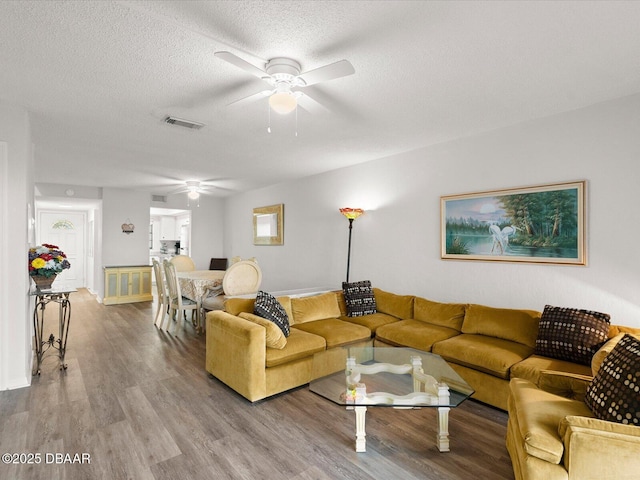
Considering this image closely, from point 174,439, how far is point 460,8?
3121 mm

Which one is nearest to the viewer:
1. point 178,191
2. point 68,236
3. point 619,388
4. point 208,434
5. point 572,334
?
point 619,388

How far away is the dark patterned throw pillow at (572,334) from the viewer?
2486 mm

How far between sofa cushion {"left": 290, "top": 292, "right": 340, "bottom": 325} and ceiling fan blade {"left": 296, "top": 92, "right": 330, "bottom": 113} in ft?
6.94

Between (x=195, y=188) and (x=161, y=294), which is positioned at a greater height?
(x=195, y=188)

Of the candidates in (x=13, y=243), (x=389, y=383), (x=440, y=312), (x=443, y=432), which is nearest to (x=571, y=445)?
(x=443, y=432)

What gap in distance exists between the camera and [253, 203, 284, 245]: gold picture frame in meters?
6.41

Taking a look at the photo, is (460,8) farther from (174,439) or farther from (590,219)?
(174,439)

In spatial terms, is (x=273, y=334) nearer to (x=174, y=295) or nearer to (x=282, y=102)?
(x=282, y=102)

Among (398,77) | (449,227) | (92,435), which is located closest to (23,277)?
(92,435)

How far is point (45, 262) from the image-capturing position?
128 inches

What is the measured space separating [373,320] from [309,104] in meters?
2.46

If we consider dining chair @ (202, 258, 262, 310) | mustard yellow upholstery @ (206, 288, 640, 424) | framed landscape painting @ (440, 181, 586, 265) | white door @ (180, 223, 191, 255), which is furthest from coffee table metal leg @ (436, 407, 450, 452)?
white door @ (180, 223, 191, 255)

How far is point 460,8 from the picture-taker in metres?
1.66

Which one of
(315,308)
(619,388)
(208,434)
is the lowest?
(208,434)
